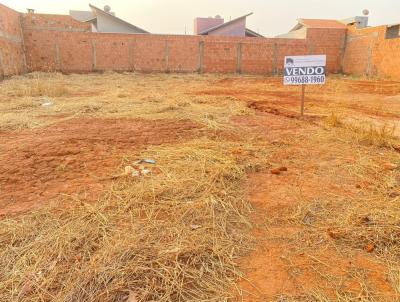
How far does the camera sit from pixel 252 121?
18.3 ft

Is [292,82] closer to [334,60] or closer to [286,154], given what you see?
[286,154]

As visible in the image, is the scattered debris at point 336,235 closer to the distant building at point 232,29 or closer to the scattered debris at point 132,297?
the scattered debris at point 132,297

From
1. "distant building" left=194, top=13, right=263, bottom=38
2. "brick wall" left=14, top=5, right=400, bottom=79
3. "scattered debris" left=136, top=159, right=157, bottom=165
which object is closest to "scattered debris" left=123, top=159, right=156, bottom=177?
"scattered debris" left=136, top=159, right=157, bottom=165

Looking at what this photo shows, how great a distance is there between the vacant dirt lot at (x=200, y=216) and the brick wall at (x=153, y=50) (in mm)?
13668

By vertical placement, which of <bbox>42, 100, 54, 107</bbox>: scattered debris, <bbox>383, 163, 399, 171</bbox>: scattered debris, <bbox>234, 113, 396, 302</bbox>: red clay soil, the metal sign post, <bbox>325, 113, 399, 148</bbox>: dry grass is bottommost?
<bbox>234, 113, 396, 302</bbox>: red clay soil

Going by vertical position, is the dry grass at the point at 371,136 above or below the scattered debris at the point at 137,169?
above

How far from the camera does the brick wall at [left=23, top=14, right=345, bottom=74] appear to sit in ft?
53.6

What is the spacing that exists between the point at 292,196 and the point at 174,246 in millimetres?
1263

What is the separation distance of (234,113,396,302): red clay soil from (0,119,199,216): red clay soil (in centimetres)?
147

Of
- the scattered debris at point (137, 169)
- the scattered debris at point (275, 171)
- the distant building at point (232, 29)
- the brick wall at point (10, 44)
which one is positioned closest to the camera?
the scattered debris at point (137, 169)

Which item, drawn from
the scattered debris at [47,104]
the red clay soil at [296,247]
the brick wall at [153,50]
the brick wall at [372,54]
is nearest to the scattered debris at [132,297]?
the red clay soil at [296,247]

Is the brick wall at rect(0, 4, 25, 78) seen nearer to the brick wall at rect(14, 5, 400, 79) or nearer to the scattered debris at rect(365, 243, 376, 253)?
the brick wall at rect(14, 5, 400, 79)

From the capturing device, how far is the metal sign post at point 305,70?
5.23 metres

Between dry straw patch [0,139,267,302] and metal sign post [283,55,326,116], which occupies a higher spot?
metal sign post [283,55,326,116]
